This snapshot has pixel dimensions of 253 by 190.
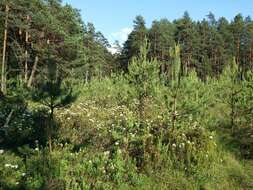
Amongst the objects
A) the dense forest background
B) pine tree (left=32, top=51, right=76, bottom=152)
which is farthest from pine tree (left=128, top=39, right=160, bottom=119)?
pine tree (left=32, top=51, right=76, bottom=152)

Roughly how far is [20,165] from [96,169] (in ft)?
6.35

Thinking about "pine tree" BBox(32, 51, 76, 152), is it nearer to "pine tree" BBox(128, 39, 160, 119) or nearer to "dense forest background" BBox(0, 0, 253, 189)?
"dense forest background" BBox(0, 0, 253, 189)

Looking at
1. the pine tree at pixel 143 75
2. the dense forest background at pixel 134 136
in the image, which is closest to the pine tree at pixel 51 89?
the dense forest background at pixel 134 136

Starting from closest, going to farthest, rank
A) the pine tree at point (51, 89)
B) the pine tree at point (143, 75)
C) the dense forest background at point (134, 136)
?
1. the dense forest background at point (134, 136)
2. the pine tree at point (51, 89)
3. the pine tree at point (143, 75)

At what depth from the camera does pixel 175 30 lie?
6372 centimetres

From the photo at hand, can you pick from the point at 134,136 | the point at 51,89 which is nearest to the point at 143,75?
the point at 134,136

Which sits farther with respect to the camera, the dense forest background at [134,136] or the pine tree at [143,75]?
the pine tree at [143,75]

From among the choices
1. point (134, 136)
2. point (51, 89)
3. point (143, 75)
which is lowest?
point (134, 136)

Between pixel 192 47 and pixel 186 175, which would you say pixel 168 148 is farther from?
pixel 192 47

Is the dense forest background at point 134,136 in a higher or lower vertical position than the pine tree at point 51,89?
lower

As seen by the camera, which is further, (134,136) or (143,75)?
(143,75)

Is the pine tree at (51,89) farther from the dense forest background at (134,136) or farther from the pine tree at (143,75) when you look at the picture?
the pine tree at (143,75)

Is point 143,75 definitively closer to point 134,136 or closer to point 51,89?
point 134,136

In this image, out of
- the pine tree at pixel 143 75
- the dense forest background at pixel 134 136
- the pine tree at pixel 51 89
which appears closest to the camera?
the dense forest background at pixel 134 136
